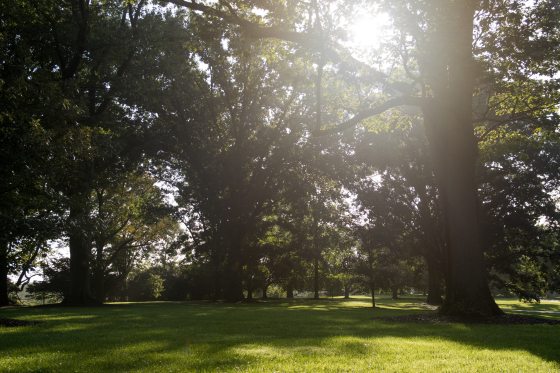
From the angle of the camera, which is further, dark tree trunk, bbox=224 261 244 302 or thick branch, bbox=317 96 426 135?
dark tree trunk, bbox=224 261 244 302

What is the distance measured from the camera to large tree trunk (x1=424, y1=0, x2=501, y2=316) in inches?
653

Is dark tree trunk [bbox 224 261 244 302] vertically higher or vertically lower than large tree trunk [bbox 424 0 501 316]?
lower

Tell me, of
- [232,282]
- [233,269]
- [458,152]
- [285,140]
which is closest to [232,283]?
[232,282]

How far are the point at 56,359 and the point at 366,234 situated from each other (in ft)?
106

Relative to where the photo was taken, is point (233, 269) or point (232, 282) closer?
point (233, 269)

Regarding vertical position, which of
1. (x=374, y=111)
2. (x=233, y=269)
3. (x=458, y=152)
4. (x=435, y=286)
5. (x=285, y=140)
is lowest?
(x=435, y=286)

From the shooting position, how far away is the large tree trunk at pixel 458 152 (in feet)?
54.4

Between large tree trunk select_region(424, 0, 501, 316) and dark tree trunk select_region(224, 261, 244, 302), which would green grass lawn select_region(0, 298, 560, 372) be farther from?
dark tree trunk select_region(224, 261, 244, 302)

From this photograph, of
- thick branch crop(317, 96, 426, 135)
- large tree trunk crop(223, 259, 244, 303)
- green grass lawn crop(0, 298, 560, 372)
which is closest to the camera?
green grass lawn crop(0, 298, 560, 372)

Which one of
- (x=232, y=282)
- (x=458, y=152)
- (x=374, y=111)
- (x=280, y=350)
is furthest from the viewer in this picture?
(x=232, y=282)

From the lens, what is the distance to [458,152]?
17.6 metres

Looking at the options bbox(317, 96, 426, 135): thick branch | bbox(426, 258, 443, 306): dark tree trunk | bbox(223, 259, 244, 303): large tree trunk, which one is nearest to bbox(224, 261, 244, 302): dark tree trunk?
bbox(223, 259, 244, 303): large tree trunk

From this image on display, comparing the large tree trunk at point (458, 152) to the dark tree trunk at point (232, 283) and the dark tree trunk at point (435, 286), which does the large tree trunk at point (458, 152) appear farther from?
the dark tree trunk at point (435, 286)

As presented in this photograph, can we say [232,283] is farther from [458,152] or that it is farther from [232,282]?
[458,152]
